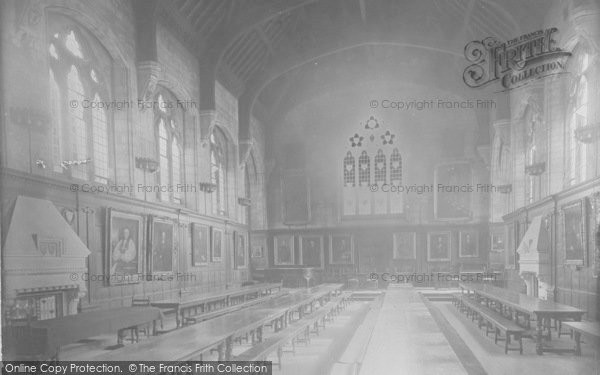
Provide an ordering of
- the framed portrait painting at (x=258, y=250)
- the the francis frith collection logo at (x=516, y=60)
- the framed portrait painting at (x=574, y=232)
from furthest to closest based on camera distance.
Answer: the framed portrait painting at (x=258, y=250) → the framed portrait painting at (x=574, y=232) → the the francis frith collection logo at (x=516, y=60)

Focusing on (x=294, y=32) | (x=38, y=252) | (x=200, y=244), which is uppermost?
(x=294, y=32)

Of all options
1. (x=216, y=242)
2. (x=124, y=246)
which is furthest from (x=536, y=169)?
(x=124, y=246)

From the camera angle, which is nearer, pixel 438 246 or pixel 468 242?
A: pixel 468 242

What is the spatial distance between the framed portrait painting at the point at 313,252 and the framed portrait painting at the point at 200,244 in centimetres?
231

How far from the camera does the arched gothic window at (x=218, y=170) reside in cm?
1093

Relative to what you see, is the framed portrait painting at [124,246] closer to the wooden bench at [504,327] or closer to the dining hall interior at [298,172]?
the dining hall interior at [298,172]

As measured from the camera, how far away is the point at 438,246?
1021 centimetres

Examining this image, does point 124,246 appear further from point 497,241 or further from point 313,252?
point 497,241

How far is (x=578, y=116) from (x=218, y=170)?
7.37 metres

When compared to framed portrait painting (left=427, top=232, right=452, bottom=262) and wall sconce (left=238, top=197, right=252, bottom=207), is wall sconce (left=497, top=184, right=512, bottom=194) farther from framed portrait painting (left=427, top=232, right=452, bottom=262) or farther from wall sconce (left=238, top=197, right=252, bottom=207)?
wall sconce (left=238, top=197, right=252, bottom=207)

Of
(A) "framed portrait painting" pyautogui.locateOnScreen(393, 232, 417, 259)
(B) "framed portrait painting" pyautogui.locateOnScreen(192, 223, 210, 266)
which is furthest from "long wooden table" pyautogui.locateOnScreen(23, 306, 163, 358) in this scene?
(A) "framed portrait painting" pyautogui.locateOnScreen(393, 232, 417, 259)

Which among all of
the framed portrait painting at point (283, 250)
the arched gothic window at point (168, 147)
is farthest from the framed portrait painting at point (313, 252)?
the arched gothic window at point (168, 147)

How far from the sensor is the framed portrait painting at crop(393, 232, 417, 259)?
10.3m

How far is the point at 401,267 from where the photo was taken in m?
11.7
